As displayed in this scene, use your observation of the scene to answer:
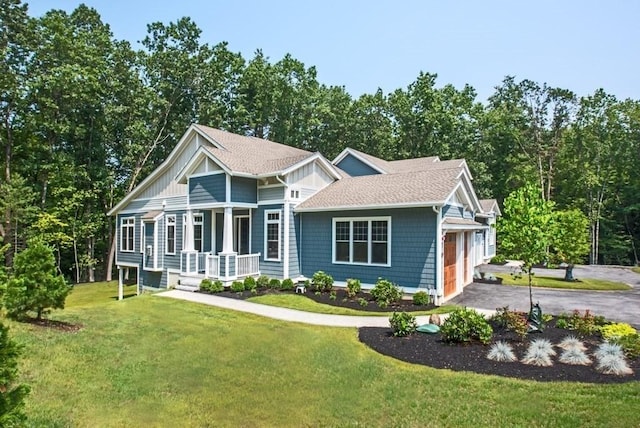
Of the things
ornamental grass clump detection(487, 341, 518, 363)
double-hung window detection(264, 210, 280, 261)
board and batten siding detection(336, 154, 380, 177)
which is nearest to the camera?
ornamental grass clump detection(487, 341, 518, 363)

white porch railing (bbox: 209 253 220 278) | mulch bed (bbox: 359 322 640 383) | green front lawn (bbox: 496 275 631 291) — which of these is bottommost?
green front lawn (bbox: 496 275 631 291)

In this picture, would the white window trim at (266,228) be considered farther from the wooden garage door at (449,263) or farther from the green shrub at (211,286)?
the wooden garage door at (449,263)

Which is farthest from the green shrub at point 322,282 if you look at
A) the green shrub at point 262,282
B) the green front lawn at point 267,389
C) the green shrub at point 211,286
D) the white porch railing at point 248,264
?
the green front lawn at point 267,389

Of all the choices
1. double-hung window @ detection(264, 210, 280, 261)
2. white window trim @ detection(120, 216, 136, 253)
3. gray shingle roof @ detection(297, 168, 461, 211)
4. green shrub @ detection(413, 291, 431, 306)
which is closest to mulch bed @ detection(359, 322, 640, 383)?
green shrub @ detection(413, 291, 431, 306)

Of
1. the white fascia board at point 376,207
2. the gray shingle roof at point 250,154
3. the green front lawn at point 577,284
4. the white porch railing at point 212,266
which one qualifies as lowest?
the green front lawn at point 577,284

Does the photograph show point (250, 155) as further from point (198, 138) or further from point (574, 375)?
point (574, 375)

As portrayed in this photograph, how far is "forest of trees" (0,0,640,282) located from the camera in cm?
2441

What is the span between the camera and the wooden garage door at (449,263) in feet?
47.1

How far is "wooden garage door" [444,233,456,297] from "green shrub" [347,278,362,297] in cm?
317

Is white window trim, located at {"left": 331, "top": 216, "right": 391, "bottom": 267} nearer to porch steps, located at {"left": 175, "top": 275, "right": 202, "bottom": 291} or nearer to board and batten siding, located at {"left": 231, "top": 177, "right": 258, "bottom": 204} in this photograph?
board and batten siding, located at {"left": 231, "top": 177, "right": 258, "bottom": 204}

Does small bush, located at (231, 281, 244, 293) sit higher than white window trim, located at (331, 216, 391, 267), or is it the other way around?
white window trim, located at (331, 216, 391, 267)

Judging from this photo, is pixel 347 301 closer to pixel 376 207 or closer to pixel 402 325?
pixel 376 207

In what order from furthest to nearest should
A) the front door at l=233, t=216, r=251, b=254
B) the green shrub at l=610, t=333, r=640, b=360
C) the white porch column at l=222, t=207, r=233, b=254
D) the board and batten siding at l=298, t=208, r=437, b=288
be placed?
1. the front door at l=233, t=216, r=251, b=254
2. the white porch column at l=222, t=207, r=233, b=254
3. the board and batten siding at l=298, t=208, r=437, b=288
4. the green shrub at l=610, t=333, r=640, b=360

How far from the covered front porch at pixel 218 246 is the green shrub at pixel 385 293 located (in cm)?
566
